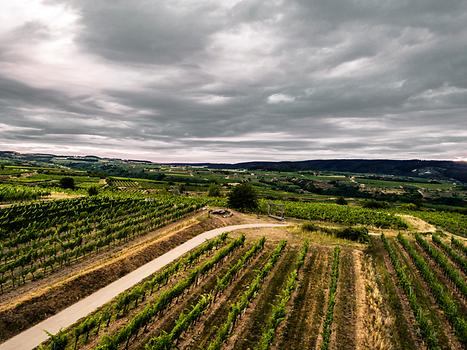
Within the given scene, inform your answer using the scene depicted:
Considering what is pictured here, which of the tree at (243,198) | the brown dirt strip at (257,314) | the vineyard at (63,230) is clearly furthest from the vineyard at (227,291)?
the tree at (243,198)

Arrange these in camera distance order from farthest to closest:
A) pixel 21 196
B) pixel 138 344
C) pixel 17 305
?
pixel 21 196 < pixel 17 305 < pixel 138 344

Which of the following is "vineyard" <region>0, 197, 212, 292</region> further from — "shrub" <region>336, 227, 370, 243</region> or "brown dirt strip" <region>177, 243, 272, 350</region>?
"shrub" <region>336, 227, 370, 243</region>

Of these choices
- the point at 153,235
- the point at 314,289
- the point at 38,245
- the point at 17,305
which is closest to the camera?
the point at 17,305

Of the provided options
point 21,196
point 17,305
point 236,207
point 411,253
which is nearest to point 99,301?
point 17,305

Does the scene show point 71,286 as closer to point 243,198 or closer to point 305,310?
point 305,310

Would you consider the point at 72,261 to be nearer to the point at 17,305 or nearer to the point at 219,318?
the point at 17,305

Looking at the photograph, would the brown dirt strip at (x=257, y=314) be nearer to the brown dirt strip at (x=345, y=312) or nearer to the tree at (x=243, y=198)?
the brown dirt strip at (x=345, y=312)

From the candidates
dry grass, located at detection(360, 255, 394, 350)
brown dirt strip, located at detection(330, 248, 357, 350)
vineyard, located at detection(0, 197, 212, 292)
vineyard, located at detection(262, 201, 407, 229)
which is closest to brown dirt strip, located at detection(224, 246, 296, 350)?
brown dirt strip, located at detection(330, 248, 357, 350)

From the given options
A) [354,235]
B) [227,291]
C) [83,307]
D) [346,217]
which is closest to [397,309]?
[227,291]
